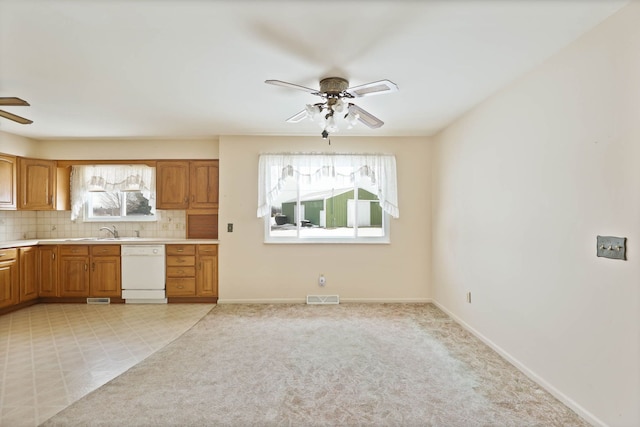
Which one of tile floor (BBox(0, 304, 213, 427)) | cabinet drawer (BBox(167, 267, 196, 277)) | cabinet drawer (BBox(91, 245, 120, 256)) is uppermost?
cabinet drawer (BBox(91, 245, 120, 256))

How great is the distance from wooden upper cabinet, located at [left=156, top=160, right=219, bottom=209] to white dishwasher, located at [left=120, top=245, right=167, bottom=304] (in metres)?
0.71

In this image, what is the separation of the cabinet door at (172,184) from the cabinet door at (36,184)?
5.39 feet

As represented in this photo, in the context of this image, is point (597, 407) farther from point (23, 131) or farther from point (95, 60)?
point (23, 131)

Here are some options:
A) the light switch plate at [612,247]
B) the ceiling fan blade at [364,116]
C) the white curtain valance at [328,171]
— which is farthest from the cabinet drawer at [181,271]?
the light switch plate at [612,247]

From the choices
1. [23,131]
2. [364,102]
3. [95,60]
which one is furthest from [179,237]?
[364,102]

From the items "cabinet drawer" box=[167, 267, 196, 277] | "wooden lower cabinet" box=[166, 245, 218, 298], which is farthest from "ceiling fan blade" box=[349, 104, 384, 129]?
"cabinet drawer" box=[167, 267, 196, 277]

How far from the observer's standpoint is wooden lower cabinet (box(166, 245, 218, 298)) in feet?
14.6

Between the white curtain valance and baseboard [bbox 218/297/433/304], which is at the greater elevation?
the white curtain valance

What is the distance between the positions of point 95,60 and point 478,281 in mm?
3932

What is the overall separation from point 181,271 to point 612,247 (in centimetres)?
460

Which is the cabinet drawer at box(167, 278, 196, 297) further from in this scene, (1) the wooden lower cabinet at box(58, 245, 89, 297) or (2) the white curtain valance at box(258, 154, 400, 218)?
(2) the white curtain valance at box(258, 154, 400, 218)

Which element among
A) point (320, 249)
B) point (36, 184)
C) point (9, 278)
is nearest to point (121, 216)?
point (36, 184)

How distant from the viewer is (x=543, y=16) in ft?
5.83

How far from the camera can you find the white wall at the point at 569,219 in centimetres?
169
